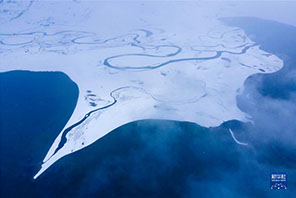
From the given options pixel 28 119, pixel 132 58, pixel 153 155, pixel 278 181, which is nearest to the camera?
pixel 278 181

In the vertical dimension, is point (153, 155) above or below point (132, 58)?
below

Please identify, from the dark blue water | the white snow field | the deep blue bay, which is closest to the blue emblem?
the deep blue bay

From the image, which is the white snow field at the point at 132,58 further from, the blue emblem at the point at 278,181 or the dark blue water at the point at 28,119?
the blue emblem at the point at 278,181

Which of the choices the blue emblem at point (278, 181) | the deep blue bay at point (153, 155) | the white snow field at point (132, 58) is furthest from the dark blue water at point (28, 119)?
the blue emblem at point (278, 181)

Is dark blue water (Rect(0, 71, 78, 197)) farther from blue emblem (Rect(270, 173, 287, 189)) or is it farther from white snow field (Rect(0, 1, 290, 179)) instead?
blue emblem (Rect(270, 173, 287, 189))

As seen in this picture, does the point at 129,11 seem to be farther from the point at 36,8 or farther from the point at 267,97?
the point at 267,97

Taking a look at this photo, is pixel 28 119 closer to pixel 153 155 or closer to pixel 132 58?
pixel 153 155

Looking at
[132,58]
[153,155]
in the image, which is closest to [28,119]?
[153,155]
